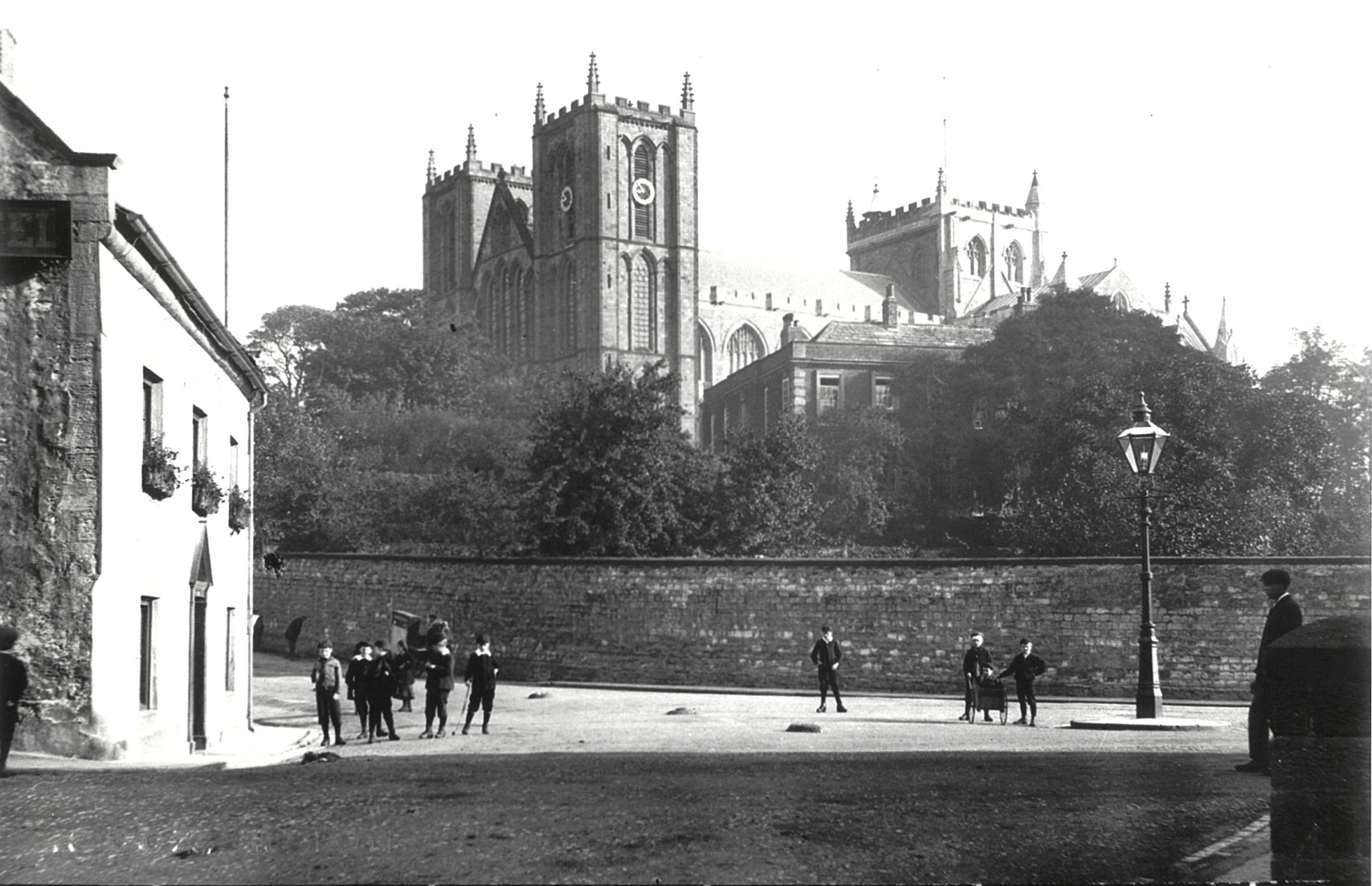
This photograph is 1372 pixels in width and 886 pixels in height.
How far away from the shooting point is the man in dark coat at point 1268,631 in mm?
11625

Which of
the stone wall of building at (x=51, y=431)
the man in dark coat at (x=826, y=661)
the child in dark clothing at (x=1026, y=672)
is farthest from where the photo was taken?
the man in dark coat at (x=826, y=661)

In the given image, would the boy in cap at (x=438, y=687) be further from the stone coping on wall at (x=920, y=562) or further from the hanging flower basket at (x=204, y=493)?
the stone coping on wall at (x=920, y=562)

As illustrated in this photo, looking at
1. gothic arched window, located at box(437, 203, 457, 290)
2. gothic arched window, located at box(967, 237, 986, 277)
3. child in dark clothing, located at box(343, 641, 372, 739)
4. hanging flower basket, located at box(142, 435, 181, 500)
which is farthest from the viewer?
gothic arched window, located at box(967, 237, 986, 277)

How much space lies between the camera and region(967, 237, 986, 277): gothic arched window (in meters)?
143

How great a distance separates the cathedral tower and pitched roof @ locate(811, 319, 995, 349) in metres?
21.5

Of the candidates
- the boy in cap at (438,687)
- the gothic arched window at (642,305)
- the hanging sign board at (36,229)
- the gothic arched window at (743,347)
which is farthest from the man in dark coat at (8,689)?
the gothic arched window at (743,347)

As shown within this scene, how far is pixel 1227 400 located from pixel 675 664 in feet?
78.4

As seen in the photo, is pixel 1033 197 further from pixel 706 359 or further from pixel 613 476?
pixel 613 476

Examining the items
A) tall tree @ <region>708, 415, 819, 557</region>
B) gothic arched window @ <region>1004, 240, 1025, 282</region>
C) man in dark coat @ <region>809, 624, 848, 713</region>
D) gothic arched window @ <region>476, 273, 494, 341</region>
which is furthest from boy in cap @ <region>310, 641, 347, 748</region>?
gothic arched window @ <region>1004, 240, 1025, 282</region>

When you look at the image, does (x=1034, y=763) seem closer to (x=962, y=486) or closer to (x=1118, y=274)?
(x=962, y=486)

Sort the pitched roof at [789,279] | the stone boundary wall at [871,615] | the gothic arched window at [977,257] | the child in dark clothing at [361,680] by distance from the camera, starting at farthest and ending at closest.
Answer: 1. the gothic arched window at [977,257]
2. the pitched roof at [789,279]
3. the stone boundary wall at [871,615]
4. the child in dark clothing at [361,680]

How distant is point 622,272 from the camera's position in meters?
105

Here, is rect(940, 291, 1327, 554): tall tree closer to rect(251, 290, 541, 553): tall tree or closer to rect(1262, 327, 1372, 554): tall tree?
rect(1262, 327, 1372, 554): tall tree

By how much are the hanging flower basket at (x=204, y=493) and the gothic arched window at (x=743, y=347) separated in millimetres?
98540
